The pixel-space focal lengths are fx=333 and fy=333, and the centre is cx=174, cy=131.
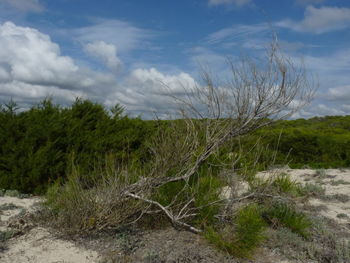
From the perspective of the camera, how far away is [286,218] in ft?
15.2

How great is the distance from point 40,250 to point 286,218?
324cm

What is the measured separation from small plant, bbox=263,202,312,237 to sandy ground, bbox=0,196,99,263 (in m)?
2.46

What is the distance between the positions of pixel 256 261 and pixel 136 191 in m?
1.73

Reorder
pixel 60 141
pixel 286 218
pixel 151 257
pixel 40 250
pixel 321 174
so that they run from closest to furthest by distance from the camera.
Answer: pixel 151 257, pixel 40 250, pixel 286 218, pixel 60 141, pixel 321 174

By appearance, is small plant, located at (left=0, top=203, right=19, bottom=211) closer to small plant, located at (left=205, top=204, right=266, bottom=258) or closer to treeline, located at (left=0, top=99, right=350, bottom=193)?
treeline, located at (left=0, top=99, right=350, bottom=193)

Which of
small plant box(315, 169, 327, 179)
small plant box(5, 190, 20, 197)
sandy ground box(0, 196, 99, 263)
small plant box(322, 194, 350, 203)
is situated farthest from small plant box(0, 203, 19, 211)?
small plant box(315, 169, 327, 179)

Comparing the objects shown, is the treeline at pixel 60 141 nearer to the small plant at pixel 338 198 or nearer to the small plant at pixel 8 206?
the small plant at pixel 8 206

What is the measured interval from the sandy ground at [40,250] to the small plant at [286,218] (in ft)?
8.07

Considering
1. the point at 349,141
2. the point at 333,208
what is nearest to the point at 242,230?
the point at 333,208

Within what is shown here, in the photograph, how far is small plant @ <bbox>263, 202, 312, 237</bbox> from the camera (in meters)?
4.52

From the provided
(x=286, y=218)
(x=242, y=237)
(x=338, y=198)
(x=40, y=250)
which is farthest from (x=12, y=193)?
(x=338, y=198)

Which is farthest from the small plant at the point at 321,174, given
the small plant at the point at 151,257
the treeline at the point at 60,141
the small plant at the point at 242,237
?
the small plant at the point at 151,257

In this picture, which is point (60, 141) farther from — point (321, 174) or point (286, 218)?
point (321, 174)

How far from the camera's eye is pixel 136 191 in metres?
4.46
